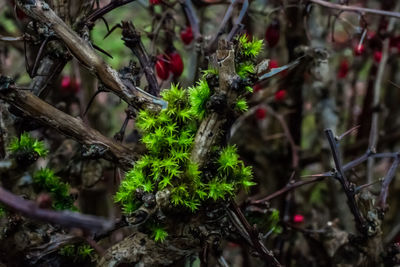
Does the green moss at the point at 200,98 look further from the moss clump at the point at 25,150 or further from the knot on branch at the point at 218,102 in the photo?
the moss clump at the point at 25,150

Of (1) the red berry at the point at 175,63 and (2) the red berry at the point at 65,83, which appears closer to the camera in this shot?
(1) the red berry at the point at 175,63

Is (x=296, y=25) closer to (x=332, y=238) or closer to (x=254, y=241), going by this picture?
(x=332, y=238)

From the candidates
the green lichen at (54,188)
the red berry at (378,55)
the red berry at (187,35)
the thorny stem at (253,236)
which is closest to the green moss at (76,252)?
the green lichen at (54,188)

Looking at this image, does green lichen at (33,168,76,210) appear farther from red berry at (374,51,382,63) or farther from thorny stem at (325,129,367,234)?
red berry at (374,51,382,63)

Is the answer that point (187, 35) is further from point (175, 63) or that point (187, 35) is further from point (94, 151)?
point (94, 151)

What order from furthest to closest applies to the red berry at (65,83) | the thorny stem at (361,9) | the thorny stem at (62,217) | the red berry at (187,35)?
the red berry at (65,83) < the red berry at (187,35) < the thorny stem at (361,9) < the thorny stem at (62,217)

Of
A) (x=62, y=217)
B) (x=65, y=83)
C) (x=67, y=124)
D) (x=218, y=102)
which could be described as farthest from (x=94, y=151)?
(x=65, y=83)

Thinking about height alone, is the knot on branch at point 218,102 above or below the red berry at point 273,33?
below

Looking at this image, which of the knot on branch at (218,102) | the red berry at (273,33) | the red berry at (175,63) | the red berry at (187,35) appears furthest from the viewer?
the red berry at (187,35)
